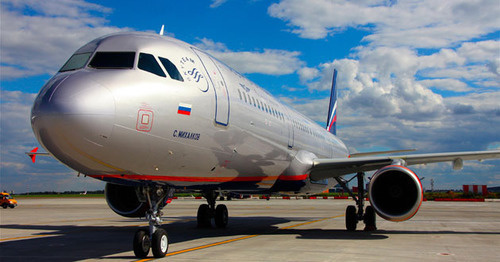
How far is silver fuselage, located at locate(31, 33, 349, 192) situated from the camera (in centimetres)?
591

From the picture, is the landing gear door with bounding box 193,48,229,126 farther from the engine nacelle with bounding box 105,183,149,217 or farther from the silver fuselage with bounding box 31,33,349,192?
the engine nacelle with bounding box 105,183,149,217

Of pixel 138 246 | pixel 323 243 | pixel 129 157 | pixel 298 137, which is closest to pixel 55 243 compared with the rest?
pixel 138 246

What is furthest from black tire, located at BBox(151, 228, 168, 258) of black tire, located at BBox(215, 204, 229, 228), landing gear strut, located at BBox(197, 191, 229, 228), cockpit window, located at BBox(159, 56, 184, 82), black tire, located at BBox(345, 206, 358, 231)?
black tire, located at BBox(345, 206, 358, 231)

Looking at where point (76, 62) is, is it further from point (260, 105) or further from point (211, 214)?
point (211, 214)

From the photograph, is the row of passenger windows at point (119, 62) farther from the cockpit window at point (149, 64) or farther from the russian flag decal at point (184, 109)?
the russian flag decal at point (184, 109)

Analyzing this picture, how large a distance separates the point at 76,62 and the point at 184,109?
190 centimetres

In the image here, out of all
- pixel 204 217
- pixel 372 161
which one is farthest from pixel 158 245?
pixel 204 217

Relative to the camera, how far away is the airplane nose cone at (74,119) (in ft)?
18.9

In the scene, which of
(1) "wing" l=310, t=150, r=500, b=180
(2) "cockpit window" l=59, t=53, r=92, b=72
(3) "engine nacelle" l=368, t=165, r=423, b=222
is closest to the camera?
(2) "cockpit window" l=59, t=53, r=92, b=72

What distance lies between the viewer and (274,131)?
11.7 m

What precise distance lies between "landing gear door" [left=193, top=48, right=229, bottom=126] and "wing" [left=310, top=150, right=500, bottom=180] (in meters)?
5.35

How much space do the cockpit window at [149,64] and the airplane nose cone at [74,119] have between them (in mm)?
1012

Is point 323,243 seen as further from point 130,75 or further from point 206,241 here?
point 130,75

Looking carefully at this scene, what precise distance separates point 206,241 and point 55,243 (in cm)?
378
